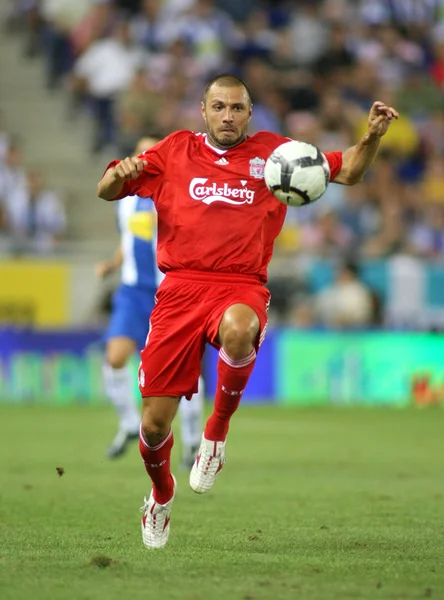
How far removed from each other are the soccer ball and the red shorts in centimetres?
52

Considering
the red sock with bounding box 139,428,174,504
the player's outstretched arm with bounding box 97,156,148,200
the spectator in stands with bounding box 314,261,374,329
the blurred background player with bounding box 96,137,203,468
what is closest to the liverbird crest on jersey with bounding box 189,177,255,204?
the player's outstretched arm with bounding box 97,156,148,200

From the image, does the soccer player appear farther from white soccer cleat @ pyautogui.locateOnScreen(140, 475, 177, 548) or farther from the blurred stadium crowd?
the blurred stadium crowd

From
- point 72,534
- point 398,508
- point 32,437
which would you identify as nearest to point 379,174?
point 32,437

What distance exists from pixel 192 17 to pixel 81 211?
12.3 ft

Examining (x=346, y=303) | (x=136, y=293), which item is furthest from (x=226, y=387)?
(x=346, y=303)

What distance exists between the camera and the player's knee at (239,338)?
682 centimetres

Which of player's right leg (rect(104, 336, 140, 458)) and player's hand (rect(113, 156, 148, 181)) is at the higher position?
player's hand (rect(113, 156, 148, 181))

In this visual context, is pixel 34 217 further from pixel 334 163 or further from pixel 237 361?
pixel 237 361

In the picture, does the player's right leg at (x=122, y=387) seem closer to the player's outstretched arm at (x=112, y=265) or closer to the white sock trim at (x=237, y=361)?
the player's outstretched arm at (x=112, y=265)

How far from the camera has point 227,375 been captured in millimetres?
7066

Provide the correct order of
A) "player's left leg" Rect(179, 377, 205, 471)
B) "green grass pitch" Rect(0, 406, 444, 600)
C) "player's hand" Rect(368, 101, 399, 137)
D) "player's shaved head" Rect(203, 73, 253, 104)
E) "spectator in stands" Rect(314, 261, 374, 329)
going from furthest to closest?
"spectator in stands" Rect(314, 261, 374, 329) < "player's left leg" Rect(179, 377, 205, 471) < "player's shaved head" Rect(203, 73, 253, 104) < "player's hand" Rect(368, 101, 399, 137) < "green grass pitch" Rect(0, 406, 444, 600)

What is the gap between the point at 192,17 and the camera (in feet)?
73.9

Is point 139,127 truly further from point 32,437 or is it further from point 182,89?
point 32,437

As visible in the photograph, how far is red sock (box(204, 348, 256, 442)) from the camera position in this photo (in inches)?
276
